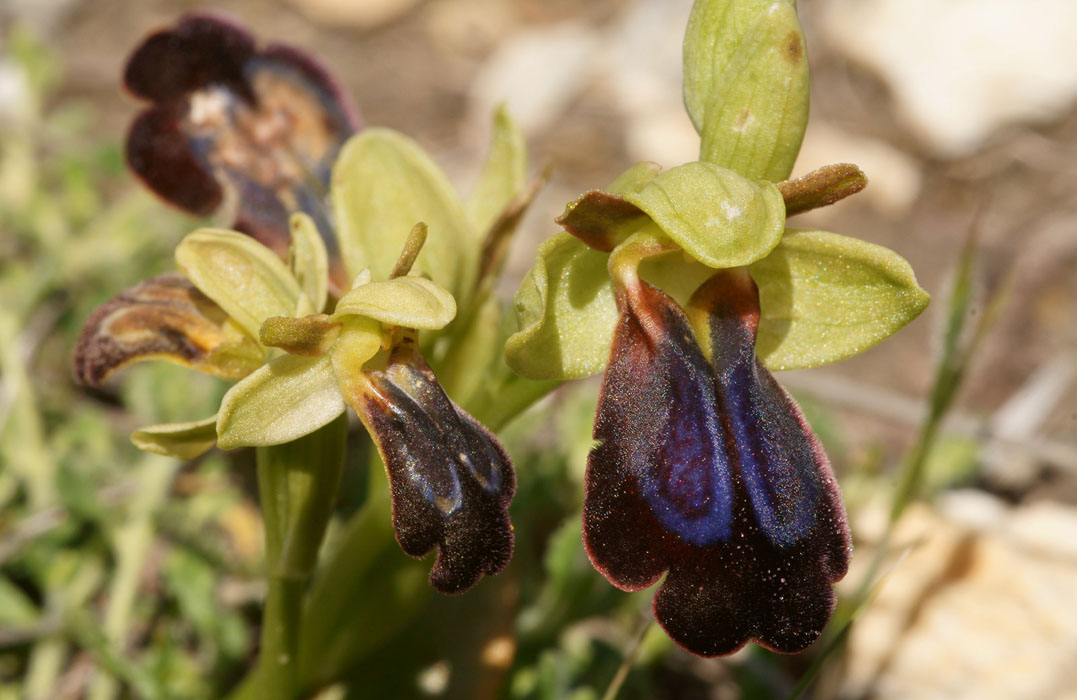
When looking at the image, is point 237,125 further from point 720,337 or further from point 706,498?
point 706,498

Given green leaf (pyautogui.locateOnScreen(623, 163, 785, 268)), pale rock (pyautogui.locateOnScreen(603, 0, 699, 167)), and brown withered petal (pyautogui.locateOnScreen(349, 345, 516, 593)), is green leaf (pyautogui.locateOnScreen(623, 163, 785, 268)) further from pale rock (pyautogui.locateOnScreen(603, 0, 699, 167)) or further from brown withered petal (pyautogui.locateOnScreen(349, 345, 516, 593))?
pale rock (pyautogui.locateOnScreen(603, 0, 699, 167))

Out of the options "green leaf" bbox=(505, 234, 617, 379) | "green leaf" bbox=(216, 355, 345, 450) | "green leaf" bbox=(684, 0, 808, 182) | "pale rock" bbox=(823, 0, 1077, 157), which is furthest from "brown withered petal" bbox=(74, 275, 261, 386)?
"pale rock" bbox=(823, 0, 1077, 157)

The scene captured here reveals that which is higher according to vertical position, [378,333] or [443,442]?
[378,333]

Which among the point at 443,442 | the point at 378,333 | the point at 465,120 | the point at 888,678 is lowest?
the point at 888,678

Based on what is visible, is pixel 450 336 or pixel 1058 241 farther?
pixel 1058 241

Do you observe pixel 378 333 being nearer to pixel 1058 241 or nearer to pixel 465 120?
pixel 1058 241

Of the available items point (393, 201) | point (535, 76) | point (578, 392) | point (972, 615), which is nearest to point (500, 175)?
point (393, 201)

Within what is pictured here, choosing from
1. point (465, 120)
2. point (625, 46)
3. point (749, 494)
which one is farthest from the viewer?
point (625, 46)

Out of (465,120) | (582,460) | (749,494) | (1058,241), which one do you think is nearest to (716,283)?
(749,494)

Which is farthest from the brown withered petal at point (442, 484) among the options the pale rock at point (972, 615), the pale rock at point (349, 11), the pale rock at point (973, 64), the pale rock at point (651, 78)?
the pale rock at point (349, 11)
